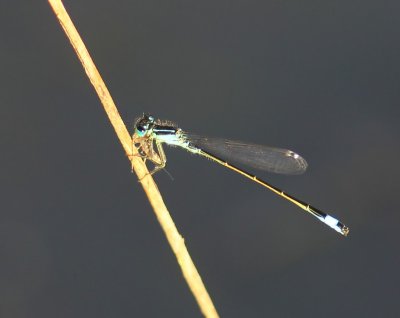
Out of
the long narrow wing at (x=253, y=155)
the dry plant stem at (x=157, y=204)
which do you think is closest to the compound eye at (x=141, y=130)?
the long narrow wing at (x=253, y=155)

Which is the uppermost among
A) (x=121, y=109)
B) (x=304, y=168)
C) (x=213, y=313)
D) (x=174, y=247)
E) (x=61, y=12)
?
(x=121, y=109)

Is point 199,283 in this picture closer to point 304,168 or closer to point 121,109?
point 304,168

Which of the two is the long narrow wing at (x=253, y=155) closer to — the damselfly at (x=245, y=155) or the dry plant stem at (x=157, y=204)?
the damselfly at (x=245, y=155)

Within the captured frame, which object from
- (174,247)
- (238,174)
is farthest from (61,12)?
(238,174)

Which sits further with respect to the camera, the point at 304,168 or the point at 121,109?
the point at 121,109

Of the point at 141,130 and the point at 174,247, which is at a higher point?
the point at 141,130

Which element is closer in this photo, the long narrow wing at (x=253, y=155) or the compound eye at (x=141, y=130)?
the compound eye at (x=141, y=130)

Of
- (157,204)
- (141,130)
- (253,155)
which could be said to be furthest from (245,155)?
(157,204)

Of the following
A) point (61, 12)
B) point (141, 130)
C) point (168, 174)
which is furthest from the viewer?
point (168, 174)

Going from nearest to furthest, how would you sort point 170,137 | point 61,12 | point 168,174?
point 61,12 → point 170,137 → point 168,174
